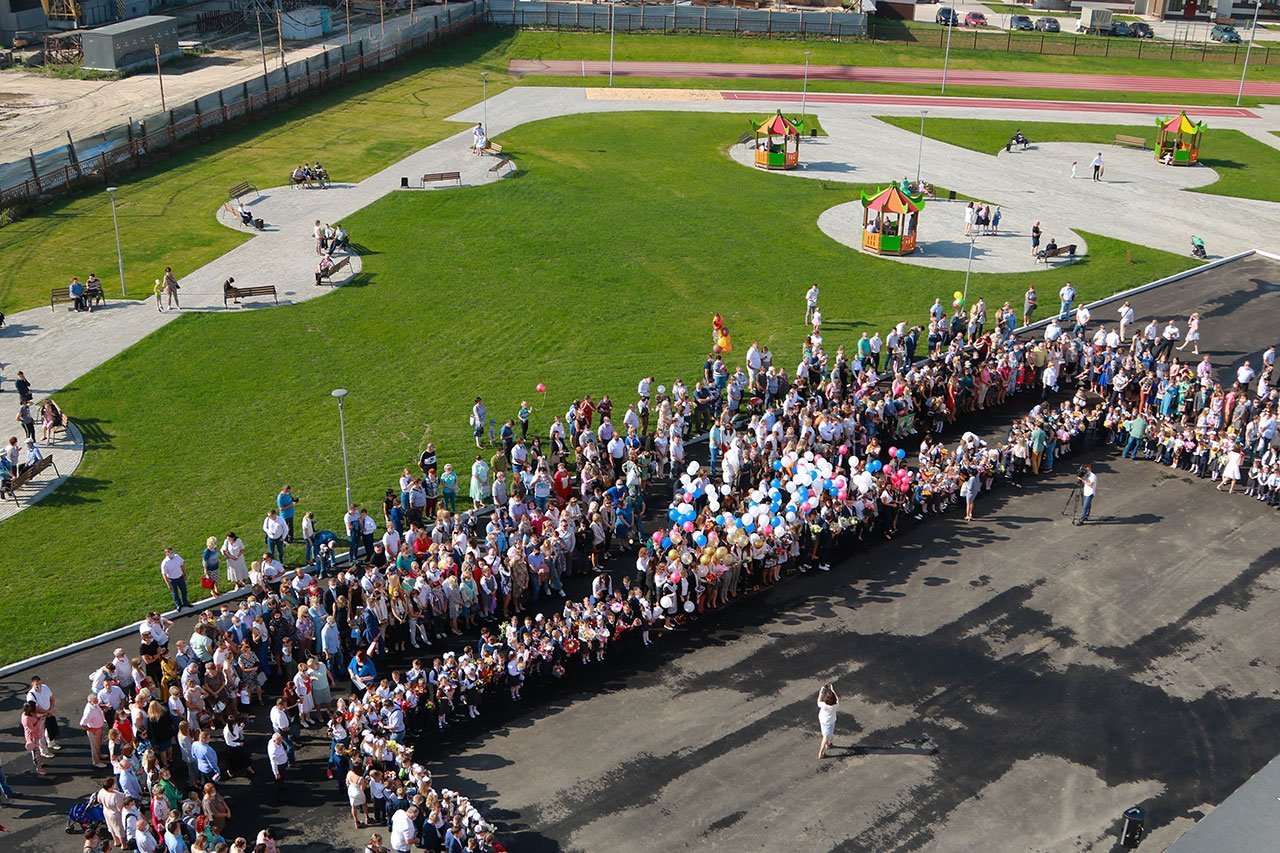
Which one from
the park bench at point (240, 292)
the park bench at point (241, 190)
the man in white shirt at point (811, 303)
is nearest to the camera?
the man in white shirt at point (811, 303)

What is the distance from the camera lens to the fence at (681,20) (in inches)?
3302

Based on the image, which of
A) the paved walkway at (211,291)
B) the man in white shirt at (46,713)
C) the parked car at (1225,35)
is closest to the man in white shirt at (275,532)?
the man in white shirt at (46,713)

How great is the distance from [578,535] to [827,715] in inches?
321

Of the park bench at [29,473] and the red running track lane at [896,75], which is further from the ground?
the red running track lane at [896,75]

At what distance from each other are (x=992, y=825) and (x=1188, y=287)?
29911mm

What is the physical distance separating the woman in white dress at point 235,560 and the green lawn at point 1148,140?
46.1 metres

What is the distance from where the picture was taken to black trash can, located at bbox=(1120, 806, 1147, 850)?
19.1 meters

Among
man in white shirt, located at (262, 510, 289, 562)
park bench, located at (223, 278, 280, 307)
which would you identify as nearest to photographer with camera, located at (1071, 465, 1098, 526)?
man in white shirt, located at (262, 510, 289, 562)

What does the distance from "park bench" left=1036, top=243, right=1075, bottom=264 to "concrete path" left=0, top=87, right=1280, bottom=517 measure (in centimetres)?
355

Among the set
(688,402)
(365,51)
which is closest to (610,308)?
(688,402)

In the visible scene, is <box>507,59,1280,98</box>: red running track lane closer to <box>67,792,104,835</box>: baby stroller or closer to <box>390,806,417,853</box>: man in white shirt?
<box>67,792,104,835</box>: baby stroller

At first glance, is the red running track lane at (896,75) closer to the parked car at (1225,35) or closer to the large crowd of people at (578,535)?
the parked car at (1225,35)

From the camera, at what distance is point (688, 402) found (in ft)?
107

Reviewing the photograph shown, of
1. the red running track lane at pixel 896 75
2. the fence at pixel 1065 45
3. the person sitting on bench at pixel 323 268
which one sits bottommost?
the person sitting on bench at pixel 323 268
